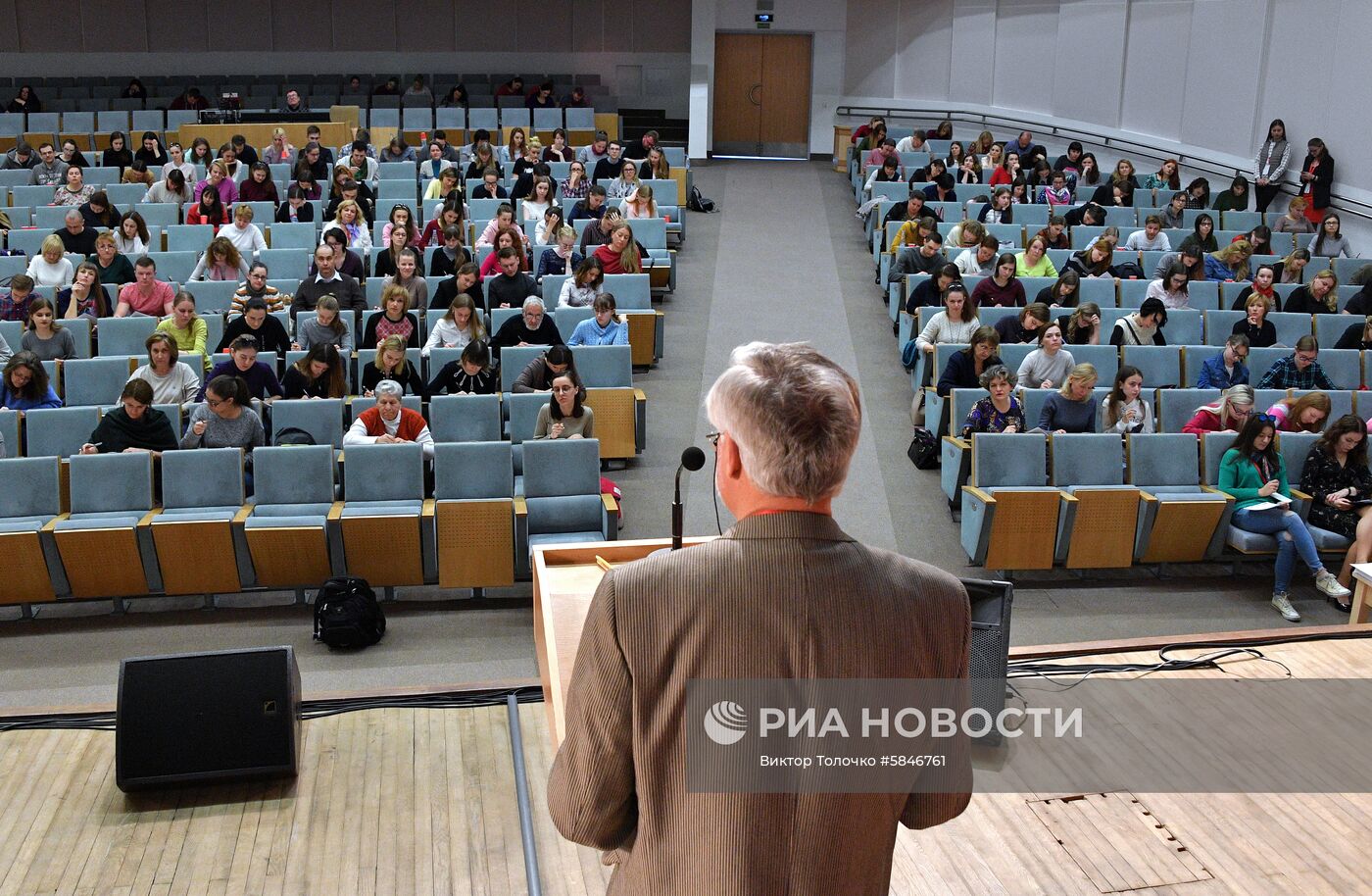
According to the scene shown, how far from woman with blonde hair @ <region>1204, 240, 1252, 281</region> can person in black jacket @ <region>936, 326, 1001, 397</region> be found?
3103 millimetres

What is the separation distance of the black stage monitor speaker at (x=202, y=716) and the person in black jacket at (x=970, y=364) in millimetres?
4355

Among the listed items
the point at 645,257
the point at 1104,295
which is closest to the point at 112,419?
the point at 645,257

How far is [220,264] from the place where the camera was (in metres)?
8.30

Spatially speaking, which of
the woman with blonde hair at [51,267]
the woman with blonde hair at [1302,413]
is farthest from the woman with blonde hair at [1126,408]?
the woman with blonde hair at [51,267]

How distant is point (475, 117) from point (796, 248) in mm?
5304

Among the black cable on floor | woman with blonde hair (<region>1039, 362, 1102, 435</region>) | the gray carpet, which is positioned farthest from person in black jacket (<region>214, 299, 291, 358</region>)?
woman with blonde hair (<region>1039, 362, 1102, 435</region>)

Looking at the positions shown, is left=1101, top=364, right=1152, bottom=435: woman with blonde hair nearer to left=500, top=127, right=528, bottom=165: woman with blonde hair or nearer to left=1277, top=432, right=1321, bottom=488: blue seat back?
left=1277, top=432, right=1321, bottom=488: blue seat back

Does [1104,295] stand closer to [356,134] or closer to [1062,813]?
[1062,813]

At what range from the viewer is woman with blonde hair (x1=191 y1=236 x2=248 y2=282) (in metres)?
8.25

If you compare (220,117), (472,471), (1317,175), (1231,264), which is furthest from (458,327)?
(220,117)

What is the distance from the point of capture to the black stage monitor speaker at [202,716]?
374 centimetres

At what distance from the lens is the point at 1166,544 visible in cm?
616

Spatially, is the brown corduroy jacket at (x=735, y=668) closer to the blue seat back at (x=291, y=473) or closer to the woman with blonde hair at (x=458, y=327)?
the blue seat back at (x=291, y=473)

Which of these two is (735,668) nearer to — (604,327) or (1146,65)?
(604,327)
